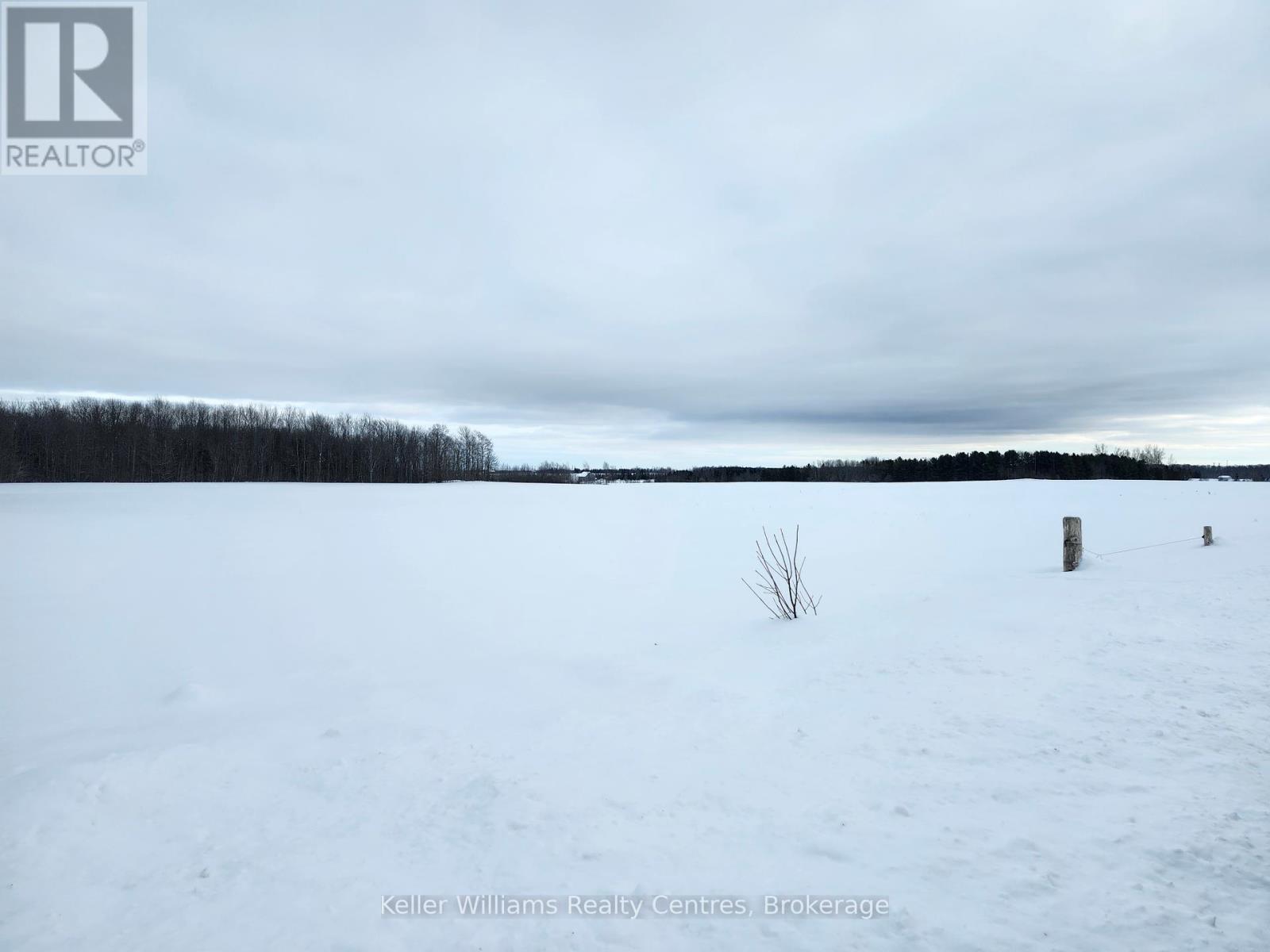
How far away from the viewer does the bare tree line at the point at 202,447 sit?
4828cm

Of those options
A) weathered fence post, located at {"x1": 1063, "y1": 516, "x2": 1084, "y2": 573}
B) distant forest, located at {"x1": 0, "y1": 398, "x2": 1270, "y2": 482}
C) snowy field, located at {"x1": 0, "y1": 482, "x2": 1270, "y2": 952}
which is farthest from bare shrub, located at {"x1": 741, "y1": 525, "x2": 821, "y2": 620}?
distant forest, located at {"x1": 0, "y1": 398, "x2": 1270, "y2": 482}

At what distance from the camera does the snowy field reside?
246 cm

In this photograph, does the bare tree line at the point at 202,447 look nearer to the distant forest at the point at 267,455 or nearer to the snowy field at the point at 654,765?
the distant forest at the point at 267,455

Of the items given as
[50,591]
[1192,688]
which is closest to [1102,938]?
[1192,688]

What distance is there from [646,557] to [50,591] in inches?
433

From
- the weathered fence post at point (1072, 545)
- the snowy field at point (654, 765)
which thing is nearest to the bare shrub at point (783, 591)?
the snowy field at point (654, 765)

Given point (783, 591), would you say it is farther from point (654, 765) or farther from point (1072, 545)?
point (654, 765)

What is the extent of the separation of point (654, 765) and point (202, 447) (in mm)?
66315

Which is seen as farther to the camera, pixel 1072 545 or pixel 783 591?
pixel 783 591

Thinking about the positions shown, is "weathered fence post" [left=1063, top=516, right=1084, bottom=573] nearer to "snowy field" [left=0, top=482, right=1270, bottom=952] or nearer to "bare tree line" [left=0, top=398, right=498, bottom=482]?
"snowy field" [left=0, top=482, right=1270, bottom=952]

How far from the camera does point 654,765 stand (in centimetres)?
376

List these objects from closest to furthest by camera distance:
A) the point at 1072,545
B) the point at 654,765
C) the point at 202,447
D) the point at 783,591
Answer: the point at 654,765, the point at 1072,545, the point at 783,591, the point at 202,447

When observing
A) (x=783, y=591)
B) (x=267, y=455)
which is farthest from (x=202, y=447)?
(x=783, y=591)

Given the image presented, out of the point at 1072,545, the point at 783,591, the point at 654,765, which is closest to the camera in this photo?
the point at 654,765
